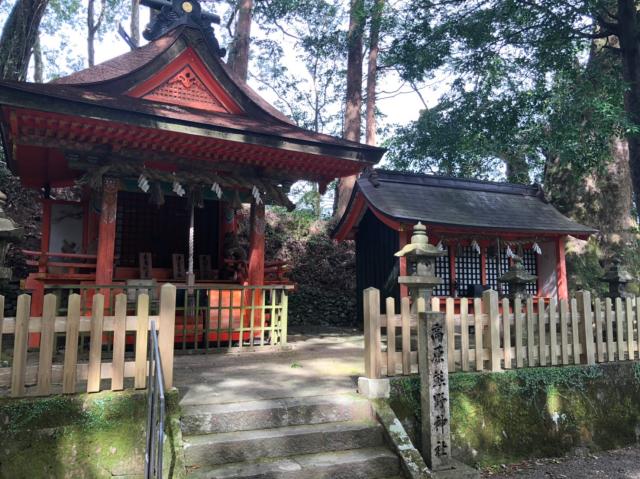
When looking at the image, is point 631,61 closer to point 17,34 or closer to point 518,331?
point 518,331

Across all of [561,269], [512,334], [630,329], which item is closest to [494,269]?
[561,269]

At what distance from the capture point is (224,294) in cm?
877

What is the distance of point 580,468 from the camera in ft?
18.8

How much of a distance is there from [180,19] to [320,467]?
9602 millimetres

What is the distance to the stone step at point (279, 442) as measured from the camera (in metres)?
4.29

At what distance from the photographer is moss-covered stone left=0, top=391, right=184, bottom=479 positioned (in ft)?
13.3

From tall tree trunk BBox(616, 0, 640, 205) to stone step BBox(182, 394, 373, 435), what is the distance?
327 inches

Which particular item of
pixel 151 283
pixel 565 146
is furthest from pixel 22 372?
pixel 565 146

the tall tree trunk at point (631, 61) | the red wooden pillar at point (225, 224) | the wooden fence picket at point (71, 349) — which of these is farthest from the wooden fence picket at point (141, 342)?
the tall tree trunk at point (631, 61)

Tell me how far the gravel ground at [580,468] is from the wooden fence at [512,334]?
1.16m

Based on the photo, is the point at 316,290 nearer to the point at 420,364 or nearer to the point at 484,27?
the point at 484,27

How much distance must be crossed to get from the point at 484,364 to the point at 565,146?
6508mm

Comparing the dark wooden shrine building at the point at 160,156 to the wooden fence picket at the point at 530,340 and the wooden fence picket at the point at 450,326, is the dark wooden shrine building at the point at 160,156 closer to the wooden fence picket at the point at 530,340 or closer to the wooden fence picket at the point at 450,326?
the wooden fence picket at the point at 450,326

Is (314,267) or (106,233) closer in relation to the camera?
(106,233)
